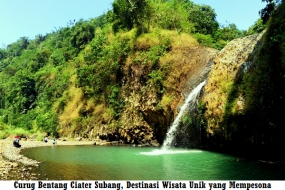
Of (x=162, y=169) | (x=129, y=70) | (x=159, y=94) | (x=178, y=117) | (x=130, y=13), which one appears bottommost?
(x=162, y=169)

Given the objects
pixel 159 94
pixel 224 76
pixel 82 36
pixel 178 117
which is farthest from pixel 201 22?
pixel 82 36

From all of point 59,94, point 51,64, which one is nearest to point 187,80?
point 59,94

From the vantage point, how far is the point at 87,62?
3503 centimetres

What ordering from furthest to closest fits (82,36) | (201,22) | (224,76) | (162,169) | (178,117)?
1. (82,36)
2. (201,22)
3. (178,117)
4. (224,76)
5. (162,169)

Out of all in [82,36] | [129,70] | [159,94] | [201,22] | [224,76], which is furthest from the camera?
[82,36]

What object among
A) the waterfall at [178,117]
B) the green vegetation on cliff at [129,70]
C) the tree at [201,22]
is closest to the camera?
the waterfall at [178,117]

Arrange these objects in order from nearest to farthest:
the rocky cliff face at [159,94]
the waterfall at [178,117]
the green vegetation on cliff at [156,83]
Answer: the green vegetation on cliff at [156,83] < the waterfall at [178,117] < the rocky cliff face at [159,94]

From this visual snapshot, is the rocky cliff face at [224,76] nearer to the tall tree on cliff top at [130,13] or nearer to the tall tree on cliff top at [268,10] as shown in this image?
the tall tree on cliff top at [268,10]

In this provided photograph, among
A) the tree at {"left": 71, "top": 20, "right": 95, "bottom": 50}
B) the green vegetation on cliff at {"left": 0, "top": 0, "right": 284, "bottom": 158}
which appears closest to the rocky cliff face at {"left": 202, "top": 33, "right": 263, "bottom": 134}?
the green vegetation on cliff at {"left": 0, "top": 0, "right": 284, "bottom": 158}

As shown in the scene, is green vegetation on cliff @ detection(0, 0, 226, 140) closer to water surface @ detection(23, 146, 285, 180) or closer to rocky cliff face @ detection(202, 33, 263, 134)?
rocky cliff face @ detection(202, 33, 263, 134)

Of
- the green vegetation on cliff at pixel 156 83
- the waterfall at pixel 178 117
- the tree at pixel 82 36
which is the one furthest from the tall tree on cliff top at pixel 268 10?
the tree at pixel 82 36

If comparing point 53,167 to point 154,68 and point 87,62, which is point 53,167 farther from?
point 87,62

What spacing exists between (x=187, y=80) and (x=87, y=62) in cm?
1505

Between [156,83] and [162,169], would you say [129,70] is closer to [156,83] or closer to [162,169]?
[156,83]
